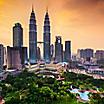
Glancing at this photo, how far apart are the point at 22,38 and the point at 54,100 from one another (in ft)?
83.2

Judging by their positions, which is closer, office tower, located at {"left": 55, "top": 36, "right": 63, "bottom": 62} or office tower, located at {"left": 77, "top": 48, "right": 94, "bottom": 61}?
office tower, located at {"left": 55, "top": 36, "right": 63, "bottom": 62}

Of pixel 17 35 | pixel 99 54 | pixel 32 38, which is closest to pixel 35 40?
pixel 32 38

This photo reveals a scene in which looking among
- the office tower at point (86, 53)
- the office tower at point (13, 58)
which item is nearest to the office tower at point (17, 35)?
the office tower at point (13, 58)

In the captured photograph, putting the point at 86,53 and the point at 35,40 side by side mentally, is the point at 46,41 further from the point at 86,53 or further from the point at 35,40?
the point at 86,53

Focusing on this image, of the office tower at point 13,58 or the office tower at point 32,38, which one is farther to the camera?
the office tower at point 32,38

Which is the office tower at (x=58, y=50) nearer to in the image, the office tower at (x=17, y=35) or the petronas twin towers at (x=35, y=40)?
the petronas twin towers at (x=35, y=40)

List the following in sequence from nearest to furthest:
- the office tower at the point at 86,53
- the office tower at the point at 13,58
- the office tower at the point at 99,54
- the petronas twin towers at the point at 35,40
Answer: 1. the office tower at the point at 13,58
2. the petronas twin towers at the point at 35,40
3. the office tower at the point at 99,54
4. the office tower at the point at 86,53

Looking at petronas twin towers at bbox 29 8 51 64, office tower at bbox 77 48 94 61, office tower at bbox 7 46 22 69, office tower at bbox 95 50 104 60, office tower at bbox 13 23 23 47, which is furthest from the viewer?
office tower at bbox 77 48 94 61

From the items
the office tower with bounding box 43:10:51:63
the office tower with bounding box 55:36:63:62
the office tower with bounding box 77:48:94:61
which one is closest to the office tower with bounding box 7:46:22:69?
the office tower with bounding box 43:10:51:63

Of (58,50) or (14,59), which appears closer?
(14,59)

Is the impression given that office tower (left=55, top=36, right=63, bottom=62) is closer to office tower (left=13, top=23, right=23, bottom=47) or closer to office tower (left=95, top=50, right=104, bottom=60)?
office tower (left=13, top=23, right=23, bottom=47)

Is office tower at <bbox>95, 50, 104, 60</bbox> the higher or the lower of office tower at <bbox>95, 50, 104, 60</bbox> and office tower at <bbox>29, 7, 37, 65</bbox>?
the lower

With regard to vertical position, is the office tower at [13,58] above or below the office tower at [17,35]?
below

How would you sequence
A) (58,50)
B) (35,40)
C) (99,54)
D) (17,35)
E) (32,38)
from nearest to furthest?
(17,35) → (32,38) → (35,40) → (58,50) → (99,54)
